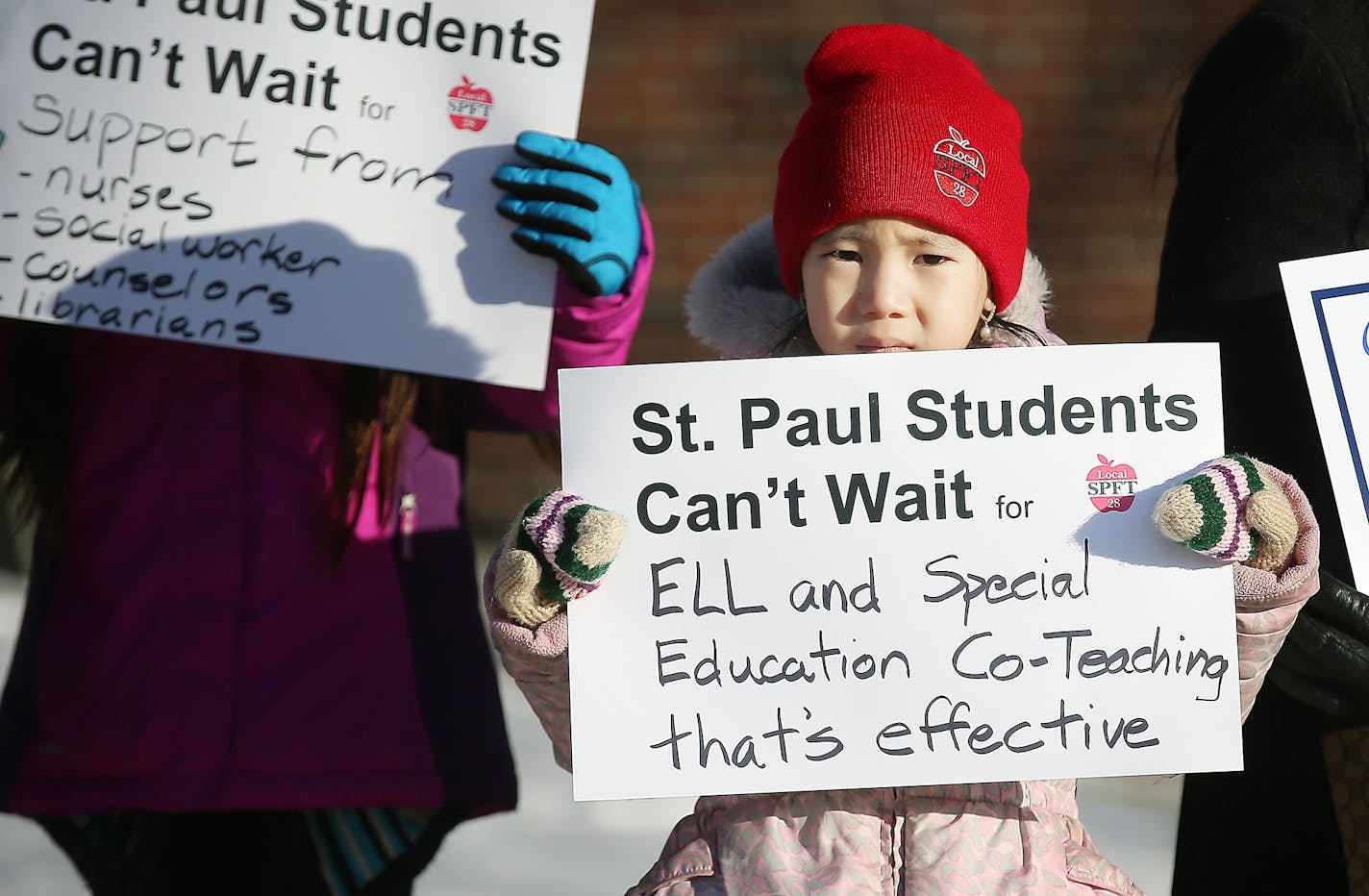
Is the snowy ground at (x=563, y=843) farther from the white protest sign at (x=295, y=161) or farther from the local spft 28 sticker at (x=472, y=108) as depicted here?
the local spft 28 sticker at (x=472, y=108)

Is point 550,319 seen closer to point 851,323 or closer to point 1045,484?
point 851,323

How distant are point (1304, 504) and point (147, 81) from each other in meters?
1.62

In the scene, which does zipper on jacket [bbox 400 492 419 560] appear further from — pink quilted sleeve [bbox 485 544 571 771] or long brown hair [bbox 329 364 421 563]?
pink quilted sleeve [bbox 485 544 571 771]

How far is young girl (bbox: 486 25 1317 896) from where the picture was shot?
5.58 feet

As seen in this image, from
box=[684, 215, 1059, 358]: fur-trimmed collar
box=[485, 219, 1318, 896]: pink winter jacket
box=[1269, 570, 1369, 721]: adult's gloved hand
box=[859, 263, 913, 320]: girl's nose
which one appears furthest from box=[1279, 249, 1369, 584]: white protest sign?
box=[859, 263, 913, 320]: girl's nose

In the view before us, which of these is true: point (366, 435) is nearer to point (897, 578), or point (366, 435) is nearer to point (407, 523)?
point (407, 523)

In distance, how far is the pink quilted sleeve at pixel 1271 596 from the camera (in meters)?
1.70

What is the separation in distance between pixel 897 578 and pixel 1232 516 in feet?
1.16

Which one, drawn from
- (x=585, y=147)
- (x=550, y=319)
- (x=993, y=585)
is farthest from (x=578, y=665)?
(x=585, y=147)

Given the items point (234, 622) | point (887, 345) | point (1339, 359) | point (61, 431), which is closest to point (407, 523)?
point (234, 622)

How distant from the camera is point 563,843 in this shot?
13.2 feet

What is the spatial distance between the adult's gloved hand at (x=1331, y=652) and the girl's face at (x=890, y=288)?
19.5 inches

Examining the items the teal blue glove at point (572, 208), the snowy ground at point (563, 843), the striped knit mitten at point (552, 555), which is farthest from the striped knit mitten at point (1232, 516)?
the snowy ground at point (563, 843)

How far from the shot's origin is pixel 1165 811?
14.0 feet
